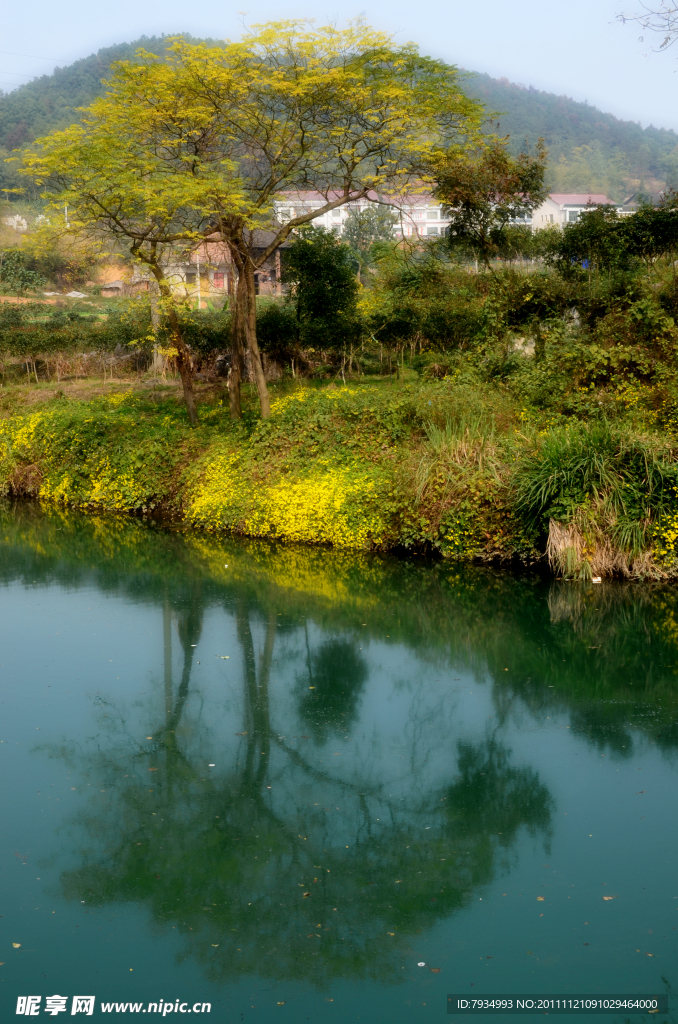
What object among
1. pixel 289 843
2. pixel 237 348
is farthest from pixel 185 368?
pixel 289 843

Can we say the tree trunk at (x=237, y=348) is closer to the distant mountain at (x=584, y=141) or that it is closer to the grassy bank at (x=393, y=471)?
the grassy bank at (x=393, y=471)

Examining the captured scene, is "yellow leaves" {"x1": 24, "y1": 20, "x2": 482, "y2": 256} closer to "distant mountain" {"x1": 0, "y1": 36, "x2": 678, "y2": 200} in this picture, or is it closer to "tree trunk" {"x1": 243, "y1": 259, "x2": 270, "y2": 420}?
"tree trunk" {"x1": 243, "y1": 259, "x2": 270, "y2": 420}

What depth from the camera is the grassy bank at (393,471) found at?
9.05 m

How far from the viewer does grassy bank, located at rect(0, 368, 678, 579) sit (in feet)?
29.7

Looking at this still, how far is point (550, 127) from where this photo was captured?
67.7 metres

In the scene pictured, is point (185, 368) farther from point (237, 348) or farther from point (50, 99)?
point (50, 99)

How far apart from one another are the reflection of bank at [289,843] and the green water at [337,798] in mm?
14

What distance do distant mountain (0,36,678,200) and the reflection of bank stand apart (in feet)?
156

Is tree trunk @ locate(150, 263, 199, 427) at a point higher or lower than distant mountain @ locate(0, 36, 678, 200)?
lower

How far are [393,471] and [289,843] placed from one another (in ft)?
21.6

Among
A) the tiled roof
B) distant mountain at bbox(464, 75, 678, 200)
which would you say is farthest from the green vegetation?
distant mountain at bbox(464, 75, 678, 200)

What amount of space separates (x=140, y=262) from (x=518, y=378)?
6.13m

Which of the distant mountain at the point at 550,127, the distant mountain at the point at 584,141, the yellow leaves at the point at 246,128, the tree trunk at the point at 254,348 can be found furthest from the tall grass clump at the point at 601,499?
the distant mountain at the point at 584,141

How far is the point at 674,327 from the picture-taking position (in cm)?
1145
